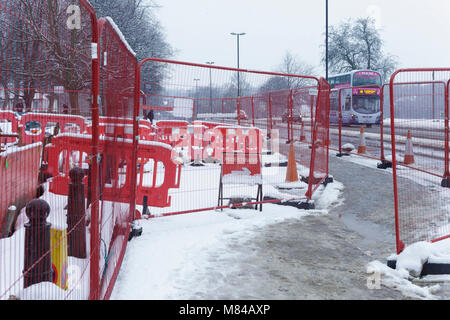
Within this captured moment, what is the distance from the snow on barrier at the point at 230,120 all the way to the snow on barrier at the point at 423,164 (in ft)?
5.16

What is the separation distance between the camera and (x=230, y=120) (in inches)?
448

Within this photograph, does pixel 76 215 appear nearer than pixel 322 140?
Yes

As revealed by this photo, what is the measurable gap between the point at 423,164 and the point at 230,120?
17.1 ft

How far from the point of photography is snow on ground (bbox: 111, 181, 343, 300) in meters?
3.99

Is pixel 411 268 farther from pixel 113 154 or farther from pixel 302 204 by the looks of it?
pixel 113 154

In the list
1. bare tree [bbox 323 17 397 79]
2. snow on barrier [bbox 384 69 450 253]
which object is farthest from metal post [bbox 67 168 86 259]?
bare tree [bbox 323 17 397 79]

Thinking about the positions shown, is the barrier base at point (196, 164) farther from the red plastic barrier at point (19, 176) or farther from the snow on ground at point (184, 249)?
the red plastic barrier at point (19, 176)

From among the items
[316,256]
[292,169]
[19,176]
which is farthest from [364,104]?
[19,176]

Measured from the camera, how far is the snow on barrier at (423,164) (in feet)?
21.3

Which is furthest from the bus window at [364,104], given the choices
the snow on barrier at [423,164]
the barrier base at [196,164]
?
the barrier base at [196,164]

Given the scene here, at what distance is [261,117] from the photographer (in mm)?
12953

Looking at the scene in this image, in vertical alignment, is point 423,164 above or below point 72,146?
below

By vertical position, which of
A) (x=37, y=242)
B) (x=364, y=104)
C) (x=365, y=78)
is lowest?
(x=37, y=242)

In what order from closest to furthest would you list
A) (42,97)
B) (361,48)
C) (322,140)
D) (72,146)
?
(42,97) → (72,146) → (322,140) → (361,48)
